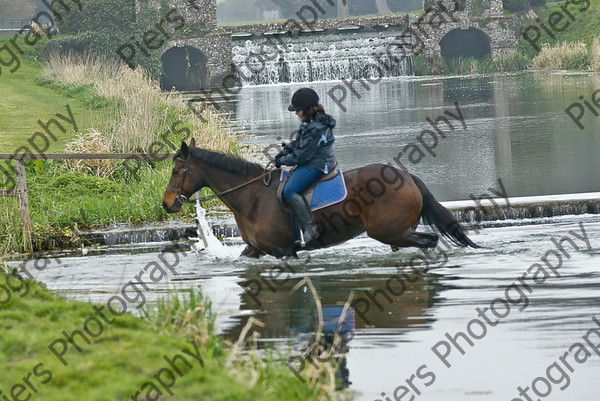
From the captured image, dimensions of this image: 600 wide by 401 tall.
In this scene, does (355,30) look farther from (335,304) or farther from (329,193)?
(335,304)

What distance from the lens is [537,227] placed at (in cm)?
1634

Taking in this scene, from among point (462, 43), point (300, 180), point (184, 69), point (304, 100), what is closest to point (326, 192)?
point (300, 180)

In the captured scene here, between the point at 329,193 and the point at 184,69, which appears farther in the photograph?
the point at 184,69

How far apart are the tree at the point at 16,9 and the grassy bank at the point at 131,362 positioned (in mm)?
91564

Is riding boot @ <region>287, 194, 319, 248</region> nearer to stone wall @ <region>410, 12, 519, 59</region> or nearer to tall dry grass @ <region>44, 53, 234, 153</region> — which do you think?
tall dry grass @ <region>44, 53, 234, 153</region>

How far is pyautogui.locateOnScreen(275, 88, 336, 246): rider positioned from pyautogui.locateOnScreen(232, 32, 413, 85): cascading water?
52.5 metres

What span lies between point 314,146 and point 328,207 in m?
0.77

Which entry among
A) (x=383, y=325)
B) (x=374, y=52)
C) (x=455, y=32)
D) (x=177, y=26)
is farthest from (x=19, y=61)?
(x=383, y=325)

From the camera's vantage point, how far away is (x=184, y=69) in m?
72.9

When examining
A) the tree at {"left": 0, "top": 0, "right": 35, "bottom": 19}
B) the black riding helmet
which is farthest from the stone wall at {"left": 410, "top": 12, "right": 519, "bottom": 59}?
the black riding helmet

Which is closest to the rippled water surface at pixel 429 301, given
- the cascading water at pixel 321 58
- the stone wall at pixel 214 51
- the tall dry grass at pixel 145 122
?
the tall dry grass at pixel 145 122

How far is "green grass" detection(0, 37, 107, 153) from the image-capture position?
90.2ft

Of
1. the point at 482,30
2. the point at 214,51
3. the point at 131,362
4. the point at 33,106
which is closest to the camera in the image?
the point at 131,362

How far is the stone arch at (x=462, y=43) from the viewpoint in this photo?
73463 millimetres
